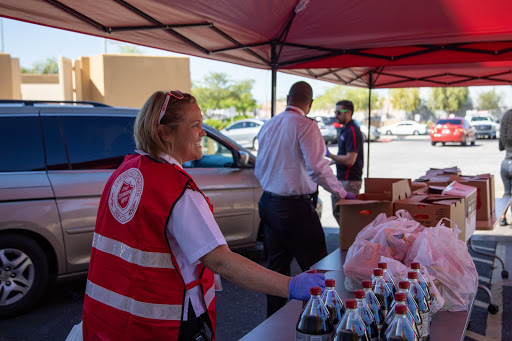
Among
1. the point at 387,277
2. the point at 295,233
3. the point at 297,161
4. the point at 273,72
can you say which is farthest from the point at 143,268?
the point at 273,72

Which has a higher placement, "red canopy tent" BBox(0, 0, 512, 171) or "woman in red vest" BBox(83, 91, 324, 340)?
"red canopy tent" BBox(0, 0, 512, 171)

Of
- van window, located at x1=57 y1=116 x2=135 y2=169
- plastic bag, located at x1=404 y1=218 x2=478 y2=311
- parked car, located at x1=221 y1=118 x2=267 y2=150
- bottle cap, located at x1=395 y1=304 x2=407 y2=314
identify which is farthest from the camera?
parked car, located at x1=221 y1=118 x2=267 y2=150

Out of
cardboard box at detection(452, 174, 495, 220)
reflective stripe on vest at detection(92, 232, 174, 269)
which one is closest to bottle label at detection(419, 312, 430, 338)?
reflective stripe on vest at detection(92, 232, 174, 269)

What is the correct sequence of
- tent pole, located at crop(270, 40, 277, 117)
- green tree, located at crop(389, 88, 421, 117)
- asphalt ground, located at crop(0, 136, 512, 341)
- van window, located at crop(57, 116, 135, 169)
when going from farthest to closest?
green tree, located at crop(389, 88, 421, 117) < tent pole, located at crop(270, 40, 277, 117) < van window, located at crop(57, 116, 135, 169) < asphalt ground, located at crop(0, 136, 512, 341)

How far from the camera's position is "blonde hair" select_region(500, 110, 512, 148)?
7.82m

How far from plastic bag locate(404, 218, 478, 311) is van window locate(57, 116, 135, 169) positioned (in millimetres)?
3226

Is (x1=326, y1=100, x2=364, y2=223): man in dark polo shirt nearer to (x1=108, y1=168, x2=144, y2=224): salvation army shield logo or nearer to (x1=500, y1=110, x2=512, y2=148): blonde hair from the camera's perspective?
(x1=500, y1=110, x2=512, y2=148): blonde hair

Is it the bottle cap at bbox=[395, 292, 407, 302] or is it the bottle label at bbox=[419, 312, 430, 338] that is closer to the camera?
the bottle cap at bbox=[395, 292, 407, 302]

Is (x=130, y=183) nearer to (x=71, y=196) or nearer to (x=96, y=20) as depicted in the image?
(x=96, y=20)

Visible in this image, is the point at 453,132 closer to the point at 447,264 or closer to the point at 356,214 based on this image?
the point at 356,214

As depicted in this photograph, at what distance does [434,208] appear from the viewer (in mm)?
3682

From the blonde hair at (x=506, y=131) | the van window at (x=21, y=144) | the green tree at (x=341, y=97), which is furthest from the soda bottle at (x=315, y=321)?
the green tree at (x=341, y=97)

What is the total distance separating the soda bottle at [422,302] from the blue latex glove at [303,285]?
1.43 feet

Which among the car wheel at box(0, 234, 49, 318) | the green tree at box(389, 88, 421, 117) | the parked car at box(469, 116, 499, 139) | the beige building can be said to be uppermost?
the green tree at box(389, 88, 421, 117)
